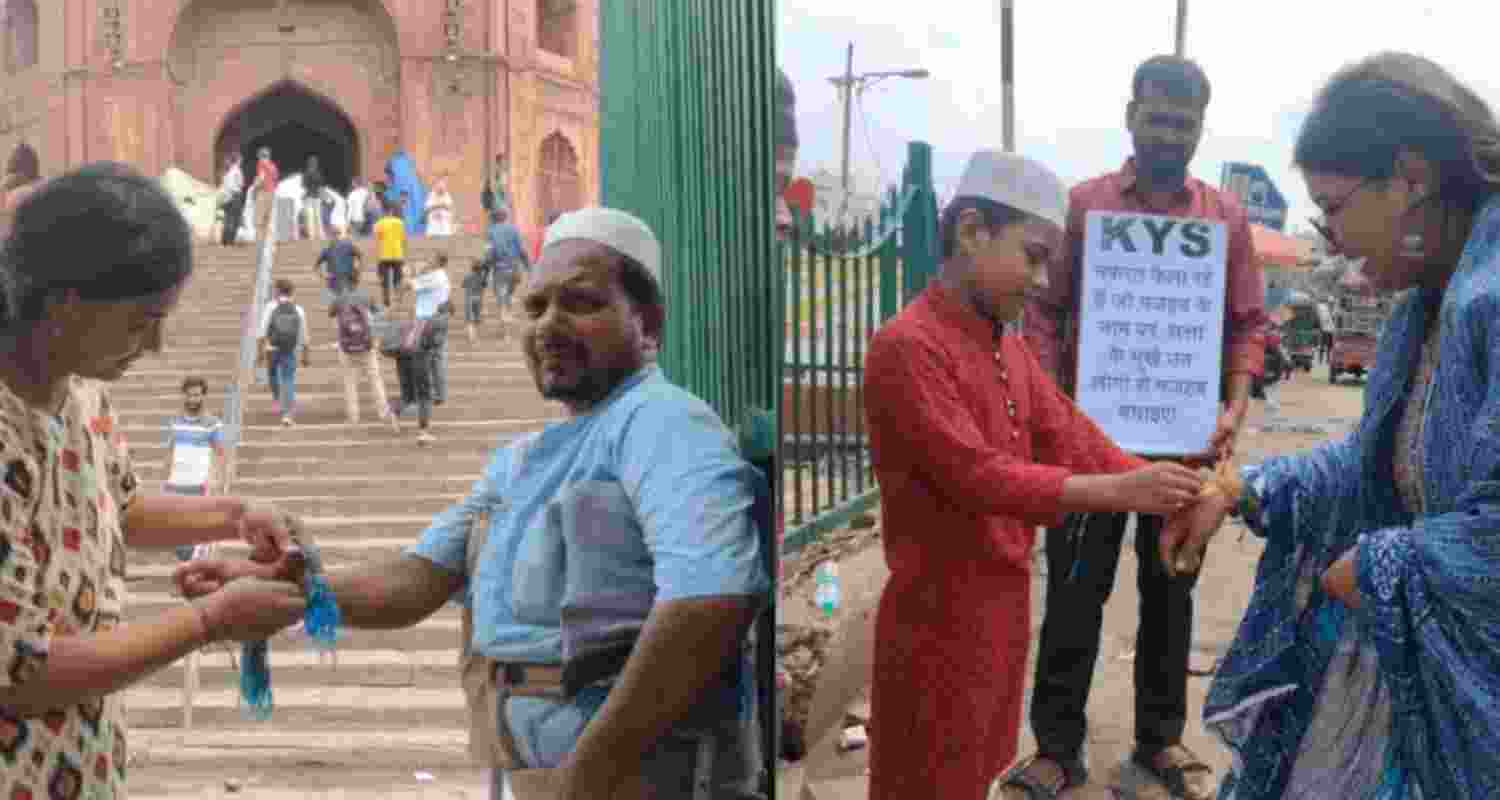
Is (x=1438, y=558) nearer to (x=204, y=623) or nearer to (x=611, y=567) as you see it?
(x=611, y=567)

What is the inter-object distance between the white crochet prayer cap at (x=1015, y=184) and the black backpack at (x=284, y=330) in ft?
33.3

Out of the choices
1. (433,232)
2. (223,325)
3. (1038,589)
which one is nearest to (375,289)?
(223,325)

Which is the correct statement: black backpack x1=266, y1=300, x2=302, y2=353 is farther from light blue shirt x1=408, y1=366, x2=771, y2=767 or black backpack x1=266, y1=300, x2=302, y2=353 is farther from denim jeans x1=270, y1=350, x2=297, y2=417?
light blue shirt x1=408, y1=366, x2=771, y2=767

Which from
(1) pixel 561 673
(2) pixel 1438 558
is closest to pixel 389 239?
(1) pixel 561 673

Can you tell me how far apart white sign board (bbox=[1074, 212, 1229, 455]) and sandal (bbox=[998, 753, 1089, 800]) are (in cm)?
78

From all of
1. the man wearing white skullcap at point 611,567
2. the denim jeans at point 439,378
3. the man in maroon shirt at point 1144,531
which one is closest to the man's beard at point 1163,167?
the man in maroon shirt at point 1144,531

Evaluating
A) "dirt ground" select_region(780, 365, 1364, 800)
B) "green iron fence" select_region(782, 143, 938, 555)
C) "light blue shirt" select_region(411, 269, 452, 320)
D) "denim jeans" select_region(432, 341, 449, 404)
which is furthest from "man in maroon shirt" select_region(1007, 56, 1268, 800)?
"light blue shirt" select_region(411, 269, 452, 320)

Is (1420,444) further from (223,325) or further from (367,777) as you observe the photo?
(223,325)

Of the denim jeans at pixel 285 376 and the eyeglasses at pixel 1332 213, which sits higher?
the eyeglasses at pixel 1332 213

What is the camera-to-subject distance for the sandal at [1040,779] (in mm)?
3479

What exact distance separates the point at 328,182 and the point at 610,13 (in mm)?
29930

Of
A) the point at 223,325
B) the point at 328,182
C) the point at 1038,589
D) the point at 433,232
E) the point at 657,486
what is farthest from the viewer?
the point at 328,182

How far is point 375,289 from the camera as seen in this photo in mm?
17469

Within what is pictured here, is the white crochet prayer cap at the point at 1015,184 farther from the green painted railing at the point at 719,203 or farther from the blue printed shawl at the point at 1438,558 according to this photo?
the blue printed shawl at the point at 1438,558
